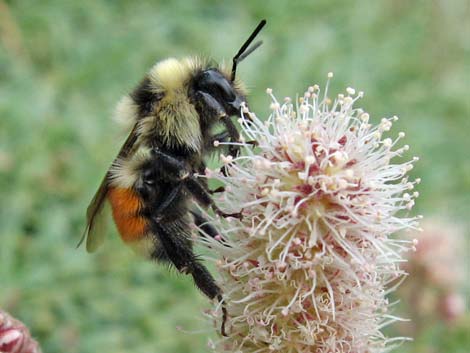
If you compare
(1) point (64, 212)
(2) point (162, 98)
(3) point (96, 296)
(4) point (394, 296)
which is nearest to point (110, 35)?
(1) point (64, 212)

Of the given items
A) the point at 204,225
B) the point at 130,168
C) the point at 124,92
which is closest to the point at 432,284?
the point at 124,92

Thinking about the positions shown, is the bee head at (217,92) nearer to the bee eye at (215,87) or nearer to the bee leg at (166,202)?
the bee eye at (215,87)

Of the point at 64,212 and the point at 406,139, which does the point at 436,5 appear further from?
the point at 64,212

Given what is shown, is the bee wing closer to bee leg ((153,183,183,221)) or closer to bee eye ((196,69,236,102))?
bee leg ((153,183,183,221))

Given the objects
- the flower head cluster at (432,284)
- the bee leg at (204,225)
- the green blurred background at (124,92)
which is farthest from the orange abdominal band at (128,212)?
the flower head cluster at (432,284)

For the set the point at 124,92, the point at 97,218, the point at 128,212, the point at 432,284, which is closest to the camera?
the point at 128,212

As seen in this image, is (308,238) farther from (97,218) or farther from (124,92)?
(124,92)
